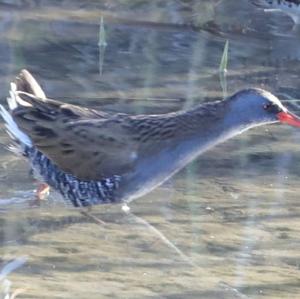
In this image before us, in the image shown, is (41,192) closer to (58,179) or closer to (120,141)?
(58,179)

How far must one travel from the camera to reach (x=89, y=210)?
24.1ft

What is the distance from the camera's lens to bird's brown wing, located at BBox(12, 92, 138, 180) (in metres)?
7.26

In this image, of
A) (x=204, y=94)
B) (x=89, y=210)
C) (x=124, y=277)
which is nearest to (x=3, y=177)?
(x=89, y=210)

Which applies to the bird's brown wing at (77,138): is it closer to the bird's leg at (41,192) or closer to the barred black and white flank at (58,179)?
the barred black and white flank at (58,179)

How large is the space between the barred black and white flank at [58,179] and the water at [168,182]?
0.34 ft

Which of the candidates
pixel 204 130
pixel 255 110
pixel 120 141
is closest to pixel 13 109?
pixel 120 141

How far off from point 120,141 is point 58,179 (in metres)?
0.42

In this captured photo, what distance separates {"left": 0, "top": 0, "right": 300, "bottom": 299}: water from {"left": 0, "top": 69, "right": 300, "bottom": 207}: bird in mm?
172

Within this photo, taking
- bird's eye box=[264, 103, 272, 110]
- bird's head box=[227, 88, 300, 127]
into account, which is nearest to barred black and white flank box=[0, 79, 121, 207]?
bird's head box=[227, 88, 300, 127]

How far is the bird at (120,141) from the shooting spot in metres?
7.19

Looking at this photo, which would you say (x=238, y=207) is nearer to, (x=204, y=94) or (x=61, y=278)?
(x=61, y=278)

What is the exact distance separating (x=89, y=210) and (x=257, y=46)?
412cm

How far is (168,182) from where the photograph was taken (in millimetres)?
7770

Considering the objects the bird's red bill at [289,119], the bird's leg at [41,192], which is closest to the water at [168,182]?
the bird's leg at [41,192]
